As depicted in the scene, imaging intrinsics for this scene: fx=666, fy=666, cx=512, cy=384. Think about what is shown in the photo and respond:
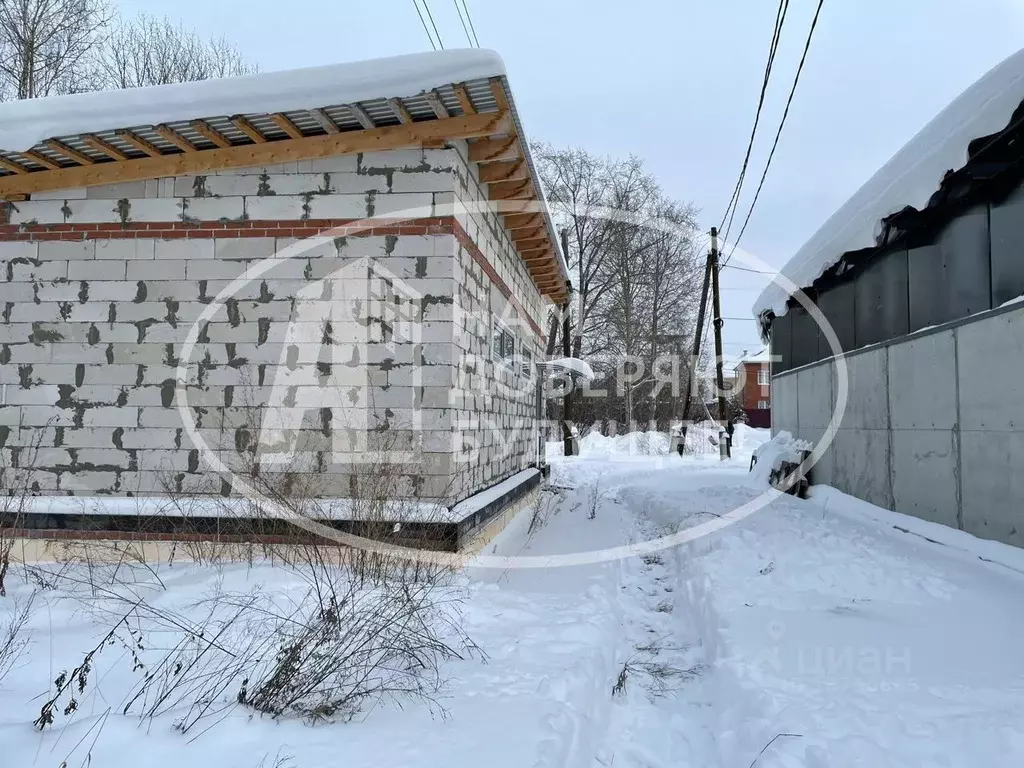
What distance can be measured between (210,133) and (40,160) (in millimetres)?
1816

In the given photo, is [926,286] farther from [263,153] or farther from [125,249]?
[125,249]

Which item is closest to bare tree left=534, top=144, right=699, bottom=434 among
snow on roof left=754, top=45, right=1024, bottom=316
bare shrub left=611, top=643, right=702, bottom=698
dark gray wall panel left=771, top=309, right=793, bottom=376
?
dark gray wall panel left=771, top=309, right=793, bottom=376

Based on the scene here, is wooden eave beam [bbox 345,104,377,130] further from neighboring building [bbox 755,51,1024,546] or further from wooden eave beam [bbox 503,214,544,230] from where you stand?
neighboring building [bbox 755,51,1024,546]

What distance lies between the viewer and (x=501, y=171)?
24.6ft

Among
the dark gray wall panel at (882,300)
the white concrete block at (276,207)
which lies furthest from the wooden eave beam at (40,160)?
the dark gray wall panel at (882,300)

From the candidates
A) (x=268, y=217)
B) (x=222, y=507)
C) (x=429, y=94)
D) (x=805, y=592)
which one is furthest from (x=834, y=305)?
(x=222, y=507)

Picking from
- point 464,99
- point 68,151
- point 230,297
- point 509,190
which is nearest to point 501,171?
point 509,190

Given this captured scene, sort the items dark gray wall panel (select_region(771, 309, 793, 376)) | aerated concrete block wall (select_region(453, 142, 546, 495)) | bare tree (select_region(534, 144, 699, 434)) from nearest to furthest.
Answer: aerated concrete block wall (select_region(453, 142, 546, 495)), dark gray wall panel (select_region(771, 309, 793, 376)), bare tree (select_region(534, 144, 699, 434))

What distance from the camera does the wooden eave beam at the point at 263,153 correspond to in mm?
6184

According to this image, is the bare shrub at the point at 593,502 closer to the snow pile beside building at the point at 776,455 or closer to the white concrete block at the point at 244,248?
the snow pile beside building at the point at 776,455

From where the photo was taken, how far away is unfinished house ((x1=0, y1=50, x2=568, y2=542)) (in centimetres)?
619

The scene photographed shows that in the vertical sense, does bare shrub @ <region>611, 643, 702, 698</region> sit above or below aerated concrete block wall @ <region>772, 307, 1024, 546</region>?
below

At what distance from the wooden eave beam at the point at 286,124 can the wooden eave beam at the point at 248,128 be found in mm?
240

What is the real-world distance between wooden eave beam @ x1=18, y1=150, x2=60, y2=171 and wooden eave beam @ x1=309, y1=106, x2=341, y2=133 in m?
2.75
